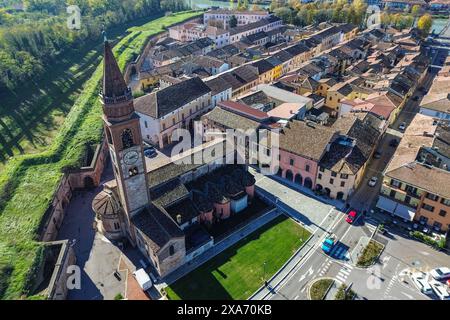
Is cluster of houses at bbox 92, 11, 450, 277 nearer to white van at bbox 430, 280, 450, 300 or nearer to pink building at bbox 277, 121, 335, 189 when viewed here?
pink building at bbox 277, 121, 335, 189

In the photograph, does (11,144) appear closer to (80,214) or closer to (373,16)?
(80,214)

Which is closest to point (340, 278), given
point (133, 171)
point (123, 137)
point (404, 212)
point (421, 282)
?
point (421, 282)

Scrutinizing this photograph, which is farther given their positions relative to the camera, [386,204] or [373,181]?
[373,181]

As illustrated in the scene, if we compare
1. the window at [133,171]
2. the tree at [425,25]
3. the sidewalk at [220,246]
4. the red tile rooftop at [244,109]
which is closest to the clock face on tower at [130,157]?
the window at [133,171]

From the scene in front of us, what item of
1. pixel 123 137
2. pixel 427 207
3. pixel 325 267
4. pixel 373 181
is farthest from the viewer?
pixel 373 181

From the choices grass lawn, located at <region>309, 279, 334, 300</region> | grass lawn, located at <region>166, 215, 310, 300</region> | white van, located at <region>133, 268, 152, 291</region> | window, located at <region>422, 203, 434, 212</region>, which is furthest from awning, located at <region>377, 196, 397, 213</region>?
white van, located at <region>133, 268, 152, 291</region>

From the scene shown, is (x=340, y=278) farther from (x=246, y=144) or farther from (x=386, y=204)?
(x=246, y=144)

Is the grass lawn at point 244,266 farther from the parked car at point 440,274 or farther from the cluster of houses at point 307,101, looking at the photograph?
the parked car at point 440,274
